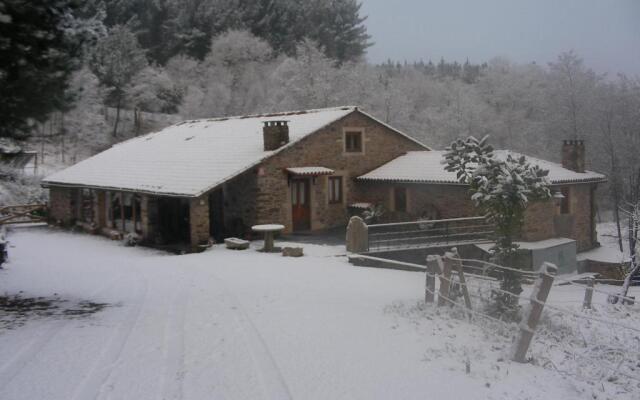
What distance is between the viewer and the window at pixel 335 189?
80.3 feet

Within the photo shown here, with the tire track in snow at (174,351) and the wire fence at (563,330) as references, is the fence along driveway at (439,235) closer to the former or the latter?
the wire fence at (563,330)

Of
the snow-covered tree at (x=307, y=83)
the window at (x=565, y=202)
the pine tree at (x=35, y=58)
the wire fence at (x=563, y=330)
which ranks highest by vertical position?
the snow-covered tree at (x=307, y=83)

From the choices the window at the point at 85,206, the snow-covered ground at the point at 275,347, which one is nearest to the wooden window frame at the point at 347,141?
the window at the point at 85,206

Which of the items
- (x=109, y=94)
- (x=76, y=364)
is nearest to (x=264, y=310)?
(x=76, y=364)

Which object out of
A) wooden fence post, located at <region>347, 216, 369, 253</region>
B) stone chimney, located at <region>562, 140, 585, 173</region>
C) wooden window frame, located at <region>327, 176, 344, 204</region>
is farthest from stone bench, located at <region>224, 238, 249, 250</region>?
stone chimney, located at <region>562, 140, 585, 173</region>

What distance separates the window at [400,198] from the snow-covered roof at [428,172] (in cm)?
70

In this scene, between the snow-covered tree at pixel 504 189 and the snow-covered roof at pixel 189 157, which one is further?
the snow-covered roof at pixel 189 157

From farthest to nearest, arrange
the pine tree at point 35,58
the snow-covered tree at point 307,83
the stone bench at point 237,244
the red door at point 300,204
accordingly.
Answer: the snow-covered tree at point 307,83 → the red door at point 300,204 → the stone bench at point 237,244 → the pine tree at point 35,58

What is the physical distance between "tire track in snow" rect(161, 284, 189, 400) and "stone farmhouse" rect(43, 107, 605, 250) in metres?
9.70

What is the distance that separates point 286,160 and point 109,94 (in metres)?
36.4

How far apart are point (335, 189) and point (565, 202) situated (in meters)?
9.22

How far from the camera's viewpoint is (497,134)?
1948 inches

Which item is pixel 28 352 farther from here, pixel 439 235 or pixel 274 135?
pixel 439 235

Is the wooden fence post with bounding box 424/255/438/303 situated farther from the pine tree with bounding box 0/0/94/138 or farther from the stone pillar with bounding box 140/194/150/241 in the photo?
the stone pillar with bounding box 140/194/150/241
